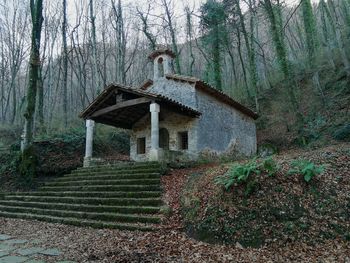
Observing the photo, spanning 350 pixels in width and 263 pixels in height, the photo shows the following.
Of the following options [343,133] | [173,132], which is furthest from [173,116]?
[343,133]

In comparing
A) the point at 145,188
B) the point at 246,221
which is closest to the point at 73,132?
the point at 145,188

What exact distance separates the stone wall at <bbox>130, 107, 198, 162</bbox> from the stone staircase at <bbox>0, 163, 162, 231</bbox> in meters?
2.63

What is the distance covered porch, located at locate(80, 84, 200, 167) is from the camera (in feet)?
37.8

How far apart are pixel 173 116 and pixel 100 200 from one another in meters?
6.93

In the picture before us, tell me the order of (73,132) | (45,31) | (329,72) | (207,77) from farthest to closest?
(207,77) → (45,31) → (329,72) → (73,132)

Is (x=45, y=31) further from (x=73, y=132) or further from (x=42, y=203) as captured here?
(x=42, y=203)

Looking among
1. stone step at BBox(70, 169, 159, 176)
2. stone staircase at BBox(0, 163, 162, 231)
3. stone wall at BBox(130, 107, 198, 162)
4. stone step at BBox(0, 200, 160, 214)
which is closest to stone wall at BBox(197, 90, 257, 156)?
stone wall at BBox(130, 107, 198, 162)

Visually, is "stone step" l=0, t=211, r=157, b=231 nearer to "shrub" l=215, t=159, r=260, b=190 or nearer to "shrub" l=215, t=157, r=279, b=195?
"shrub" l=215, t=159, r=260, b=190

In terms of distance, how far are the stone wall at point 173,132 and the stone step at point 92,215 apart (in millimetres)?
4633

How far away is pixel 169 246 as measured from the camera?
5.13m

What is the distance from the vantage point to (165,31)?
25203 millimetres

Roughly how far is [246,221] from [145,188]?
377 cm

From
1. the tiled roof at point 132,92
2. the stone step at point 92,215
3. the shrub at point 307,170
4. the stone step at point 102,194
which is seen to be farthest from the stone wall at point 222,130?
the shrub at point 307,170

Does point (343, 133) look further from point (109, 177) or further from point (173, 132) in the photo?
point (109, 177)
